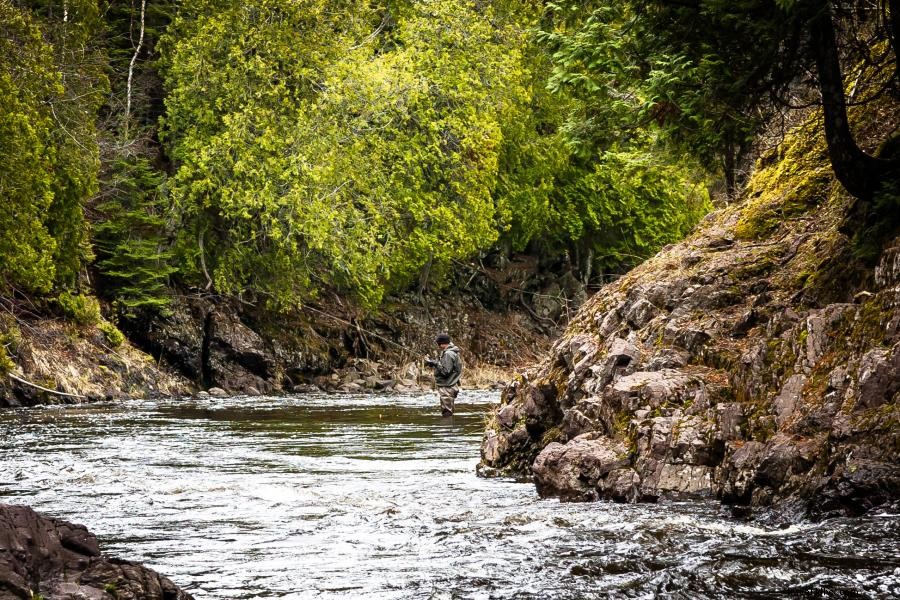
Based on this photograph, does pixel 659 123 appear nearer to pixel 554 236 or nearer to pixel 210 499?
pixel 210 499

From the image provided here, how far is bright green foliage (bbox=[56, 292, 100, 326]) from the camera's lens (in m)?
27.9

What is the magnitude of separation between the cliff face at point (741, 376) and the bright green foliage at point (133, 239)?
757 inches

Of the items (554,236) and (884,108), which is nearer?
(884,108)

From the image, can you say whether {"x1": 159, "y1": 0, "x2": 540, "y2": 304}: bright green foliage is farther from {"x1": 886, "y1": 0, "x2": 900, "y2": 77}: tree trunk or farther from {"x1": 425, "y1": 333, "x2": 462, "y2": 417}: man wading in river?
{"x1": 886, "y1": 0, "x2": 900, "y2": 77}: tree trunk

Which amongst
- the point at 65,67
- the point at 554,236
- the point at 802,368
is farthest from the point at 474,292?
the point at 802,368

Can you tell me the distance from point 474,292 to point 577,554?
37702mm

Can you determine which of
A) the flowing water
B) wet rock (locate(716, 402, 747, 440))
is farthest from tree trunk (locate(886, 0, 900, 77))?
the flowing water

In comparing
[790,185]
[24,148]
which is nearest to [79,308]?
[24,148]

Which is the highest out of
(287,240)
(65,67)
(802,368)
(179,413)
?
(65,67)

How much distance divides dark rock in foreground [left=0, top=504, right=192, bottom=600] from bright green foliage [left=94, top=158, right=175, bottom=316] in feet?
84.9

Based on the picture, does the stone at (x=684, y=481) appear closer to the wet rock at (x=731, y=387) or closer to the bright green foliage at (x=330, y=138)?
the wet rock at (x=731, y=387)

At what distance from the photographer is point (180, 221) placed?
1266 inches

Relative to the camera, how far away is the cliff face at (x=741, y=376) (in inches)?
352

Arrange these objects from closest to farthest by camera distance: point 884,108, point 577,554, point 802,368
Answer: point 577,554 → point 802,368 → point 884,108
